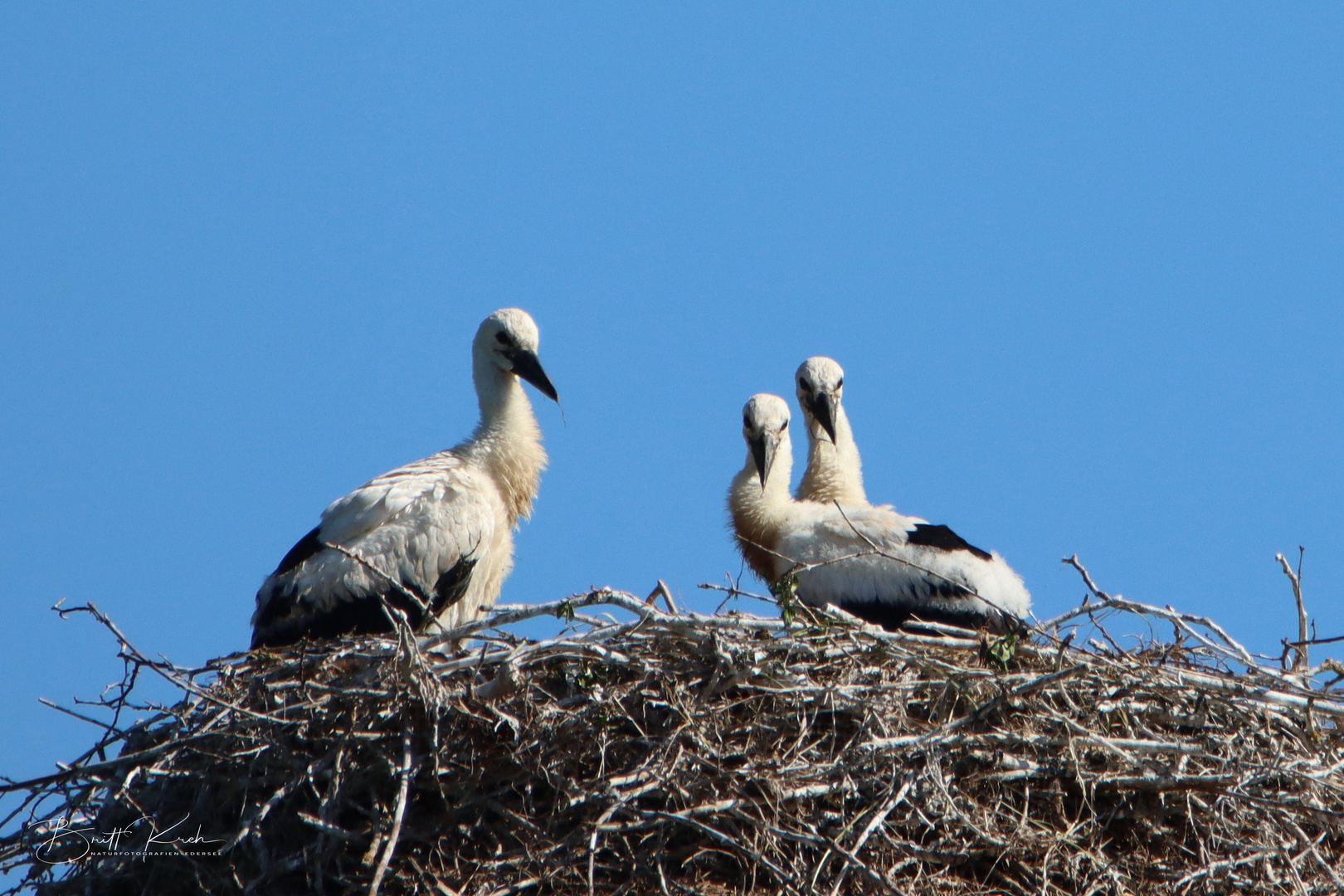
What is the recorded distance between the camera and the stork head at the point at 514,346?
7.71 metres

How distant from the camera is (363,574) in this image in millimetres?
6770

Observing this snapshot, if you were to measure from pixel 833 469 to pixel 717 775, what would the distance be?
298cm

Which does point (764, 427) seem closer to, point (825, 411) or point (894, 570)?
point (825, 411)

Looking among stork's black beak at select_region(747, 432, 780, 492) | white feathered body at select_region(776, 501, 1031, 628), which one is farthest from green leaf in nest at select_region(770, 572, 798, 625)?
stork's black beak at select_region(747, 432, 780, 492)

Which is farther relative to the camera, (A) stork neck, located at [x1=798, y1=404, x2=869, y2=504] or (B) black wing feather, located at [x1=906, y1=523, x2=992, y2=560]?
(A) stork neck, located at [x1=798, y1=404, x2=869, y2=504]

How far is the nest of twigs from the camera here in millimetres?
4906

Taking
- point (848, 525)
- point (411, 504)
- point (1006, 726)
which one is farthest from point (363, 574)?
point (1006, 726)

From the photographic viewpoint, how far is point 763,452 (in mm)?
7500

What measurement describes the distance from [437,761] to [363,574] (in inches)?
75.5

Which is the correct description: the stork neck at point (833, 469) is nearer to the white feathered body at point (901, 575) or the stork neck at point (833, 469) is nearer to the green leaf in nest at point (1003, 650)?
the white feathered body at point (901, 575)

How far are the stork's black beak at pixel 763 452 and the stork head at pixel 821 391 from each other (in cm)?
30

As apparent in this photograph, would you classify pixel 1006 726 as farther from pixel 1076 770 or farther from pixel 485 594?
pixel 485 594

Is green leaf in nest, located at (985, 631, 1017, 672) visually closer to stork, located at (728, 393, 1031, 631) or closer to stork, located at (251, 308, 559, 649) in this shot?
stork, located at (728, 393, 1031, 631)

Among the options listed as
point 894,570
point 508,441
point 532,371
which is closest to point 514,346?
point 532,371
